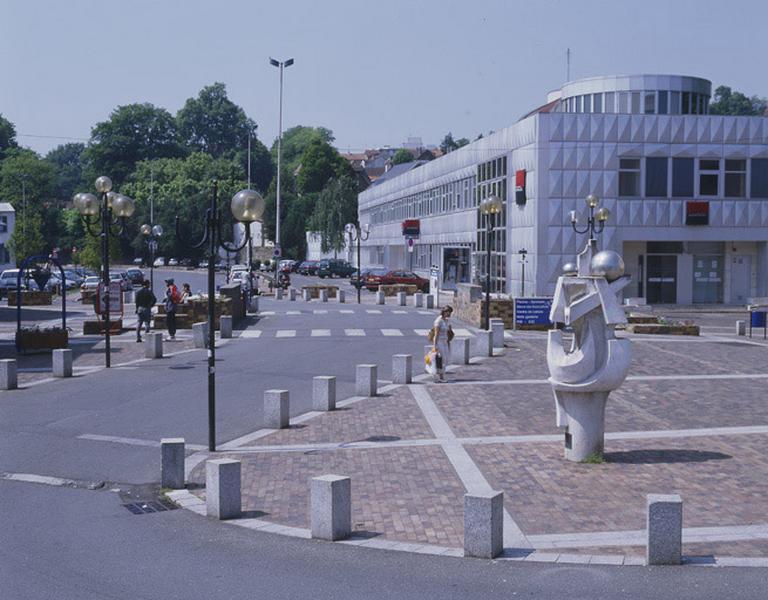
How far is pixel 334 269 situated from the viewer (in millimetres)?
83812

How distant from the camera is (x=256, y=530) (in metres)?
11.1

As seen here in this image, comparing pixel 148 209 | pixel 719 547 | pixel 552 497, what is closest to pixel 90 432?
pixel 552 497

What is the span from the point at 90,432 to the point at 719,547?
10565 millimetres

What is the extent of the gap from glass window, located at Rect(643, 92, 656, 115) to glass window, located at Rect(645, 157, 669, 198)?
455cm

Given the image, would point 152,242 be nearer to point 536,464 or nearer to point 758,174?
point 758,174

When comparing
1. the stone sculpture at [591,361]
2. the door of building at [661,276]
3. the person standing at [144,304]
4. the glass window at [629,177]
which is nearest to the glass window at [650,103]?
the glass window at [629,177]

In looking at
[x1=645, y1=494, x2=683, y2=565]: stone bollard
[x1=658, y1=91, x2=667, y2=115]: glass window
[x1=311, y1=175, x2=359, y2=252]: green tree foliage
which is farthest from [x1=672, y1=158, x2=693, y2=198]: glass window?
[x1=311, y1=175, x2=359, y2=252]: green tree foliage

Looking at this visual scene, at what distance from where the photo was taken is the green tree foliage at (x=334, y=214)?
97875 millimetres

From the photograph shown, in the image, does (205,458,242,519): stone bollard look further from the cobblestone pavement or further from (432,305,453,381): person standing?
(432,305,453,381): person standing

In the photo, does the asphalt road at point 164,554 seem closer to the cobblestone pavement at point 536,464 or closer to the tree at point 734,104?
the cobblestone pavement at point 536,464

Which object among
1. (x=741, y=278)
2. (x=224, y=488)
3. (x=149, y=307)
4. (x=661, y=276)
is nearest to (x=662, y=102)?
(x=661, y=276)

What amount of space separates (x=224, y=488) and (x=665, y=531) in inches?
183

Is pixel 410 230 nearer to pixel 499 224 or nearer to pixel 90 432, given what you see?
pixel 499 224

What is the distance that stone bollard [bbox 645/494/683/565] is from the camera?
9508 mm
